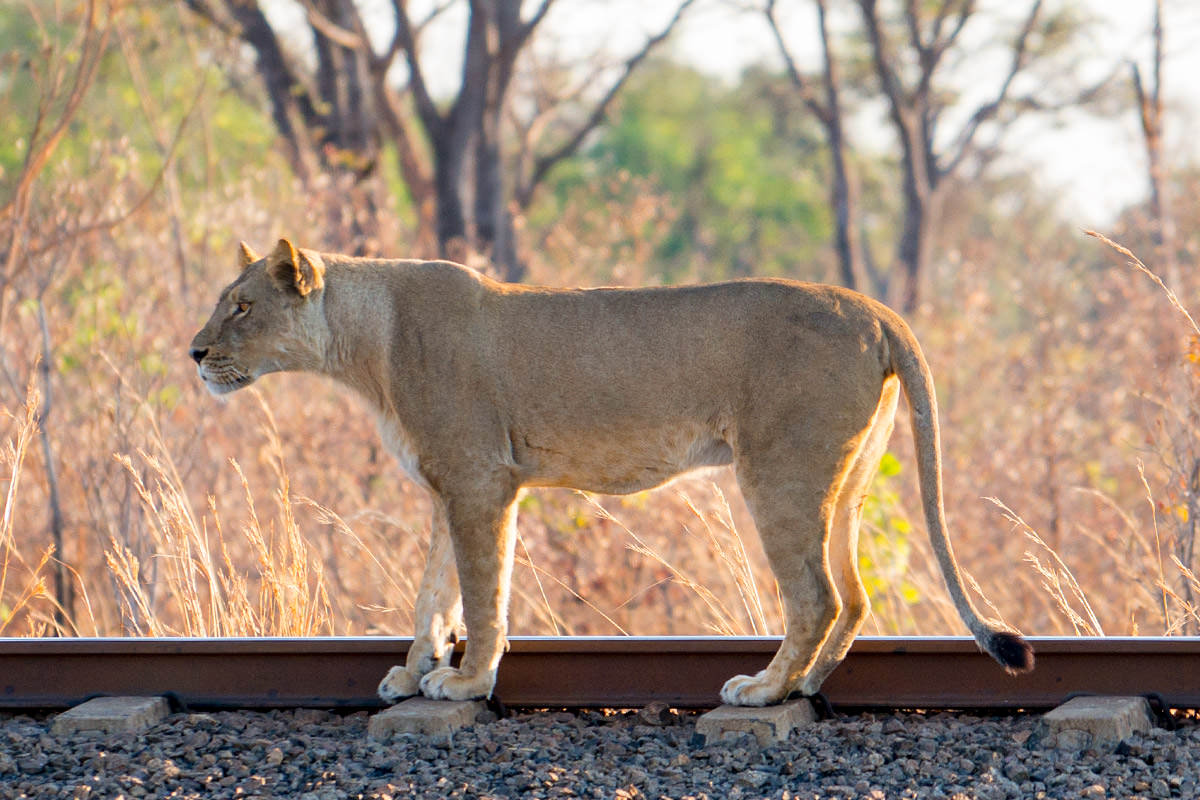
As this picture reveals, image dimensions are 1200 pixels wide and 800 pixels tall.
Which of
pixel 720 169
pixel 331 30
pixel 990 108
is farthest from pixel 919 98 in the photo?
pixel 720 169

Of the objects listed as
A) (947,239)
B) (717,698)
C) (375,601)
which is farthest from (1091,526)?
(947,239)

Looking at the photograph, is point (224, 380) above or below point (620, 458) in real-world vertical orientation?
above

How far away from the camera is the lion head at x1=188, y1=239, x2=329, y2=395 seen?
16.3 feet

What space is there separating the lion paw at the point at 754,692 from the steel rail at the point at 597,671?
0.16 m

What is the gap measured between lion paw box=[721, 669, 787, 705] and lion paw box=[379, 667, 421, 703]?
103 centimetres

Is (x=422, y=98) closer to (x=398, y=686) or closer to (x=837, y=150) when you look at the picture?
(x=837, y=150)

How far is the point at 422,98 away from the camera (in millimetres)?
15688

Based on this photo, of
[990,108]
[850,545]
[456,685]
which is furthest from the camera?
[990,108]

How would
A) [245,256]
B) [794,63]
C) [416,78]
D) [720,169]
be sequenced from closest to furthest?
[245,256]
[416,78]
[794,63]
[720,169]

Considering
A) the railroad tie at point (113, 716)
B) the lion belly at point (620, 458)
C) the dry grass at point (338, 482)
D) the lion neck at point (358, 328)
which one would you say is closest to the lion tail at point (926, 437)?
the lion belly at point (620, 458)

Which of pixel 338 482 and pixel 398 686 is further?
pixel 338 482

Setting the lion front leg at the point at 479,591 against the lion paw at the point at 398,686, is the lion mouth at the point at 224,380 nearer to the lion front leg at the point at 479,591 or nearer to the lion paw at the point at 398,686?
the lion front leg at the point at 479,591

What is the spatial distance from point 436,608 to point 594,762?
1.16 metres

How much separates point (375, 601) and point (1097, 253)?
25112mm
